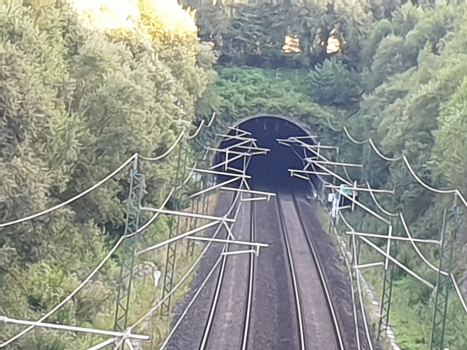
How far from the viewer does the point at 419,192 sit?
94.6 ft

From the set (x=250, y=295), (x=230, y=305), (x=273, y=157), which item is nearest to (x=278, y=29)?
(x=273, y=157)

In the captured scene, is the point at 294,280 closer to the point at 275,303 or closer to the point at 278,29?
the point at 275,303

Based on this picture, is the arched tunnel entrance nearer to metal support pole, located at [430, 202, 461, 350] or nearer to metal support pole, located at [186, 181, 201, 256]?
metal support pole, located at [186, 181, 201, 256]

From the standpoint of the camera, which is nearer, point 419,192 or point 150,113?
point 150,113

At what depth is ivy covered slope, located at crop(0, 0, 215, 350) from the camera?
58.9 ft

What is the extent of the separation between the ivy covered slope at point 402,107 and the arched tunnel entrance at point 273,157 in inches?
66.3

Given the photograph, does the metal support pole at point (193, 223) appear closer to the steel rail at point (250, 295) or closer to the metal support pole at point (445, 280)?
the steel rail at point (250, 295)

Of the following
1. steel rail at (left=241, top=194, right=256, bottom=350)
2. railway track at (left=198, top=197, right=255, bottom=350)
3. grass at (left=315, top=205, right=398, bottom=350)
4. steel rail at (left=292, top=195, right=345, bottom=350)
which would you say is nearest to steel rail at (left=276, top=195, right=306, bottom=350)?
steel rail at (left=292, top=195, right=345, bottom=350)

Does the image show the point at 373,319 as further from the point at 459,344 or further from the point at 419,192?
the point at 419,192

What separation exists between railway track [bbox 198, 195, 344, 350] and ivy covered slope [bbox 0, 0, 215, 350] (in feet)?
9.70

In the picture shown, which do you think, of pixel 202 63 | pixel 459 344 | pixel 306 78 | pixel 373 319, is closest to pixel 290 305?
pixel 373 319

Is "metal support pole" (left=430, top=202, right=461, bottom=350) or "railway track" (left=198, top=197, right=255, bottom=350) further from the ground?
"metal support pole" (left=430, top=202, right=461, bottom=350)

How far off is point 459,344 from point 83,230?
9.96 meters

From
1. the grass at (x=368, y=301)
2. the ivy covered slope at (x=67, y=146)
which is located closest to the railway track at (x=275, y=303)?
the grass at (x=368, y=301)
